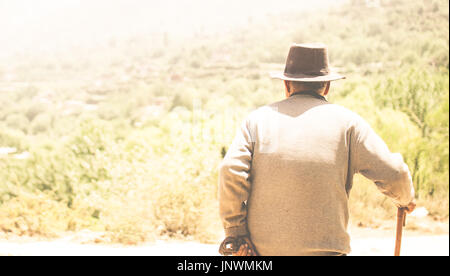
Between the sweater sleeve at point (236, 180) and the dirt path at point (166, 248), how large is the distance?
11.4 feet

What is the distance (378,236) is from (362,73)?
9.97 meters

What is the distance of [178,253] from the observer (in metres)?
5.88

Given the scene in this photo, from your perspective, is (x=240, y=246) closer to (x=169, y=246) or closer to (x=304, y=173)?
(x=304, y=173)

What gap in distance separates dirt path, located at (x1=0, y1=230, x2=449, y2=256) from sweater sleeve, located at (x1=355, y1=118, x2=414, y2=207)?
3925mm

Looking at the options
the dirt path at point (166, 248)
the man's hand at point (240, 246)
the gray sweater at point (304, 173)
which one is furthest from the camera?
the dirt path at point (166, 248)

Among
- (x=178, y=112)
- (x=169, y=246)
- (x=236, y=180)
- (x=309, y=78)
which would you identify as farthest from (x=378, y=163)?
(x=178, y=112)

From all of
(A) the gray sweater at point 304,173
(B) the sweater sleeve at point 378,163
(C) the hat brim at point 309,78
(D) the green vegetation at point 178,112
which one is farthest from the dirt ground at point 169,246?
(B) the sweater sleeve at point 378,163

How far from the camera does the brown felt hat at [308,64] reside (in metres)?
2.35

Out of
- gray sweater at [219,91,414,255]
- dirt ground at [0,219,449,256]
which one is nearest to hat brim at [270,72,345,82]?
gray sweater at [219,91,414,255]

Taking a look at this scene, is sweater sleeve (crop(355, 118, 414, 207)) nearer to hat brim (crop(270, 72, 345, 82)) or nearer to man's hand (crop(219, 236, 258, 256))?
hat brim (crop(270, 72, 345, 82))

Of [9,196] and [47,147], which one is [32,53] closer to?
[47,147]

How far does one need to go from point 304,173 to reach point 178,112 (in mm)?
10591

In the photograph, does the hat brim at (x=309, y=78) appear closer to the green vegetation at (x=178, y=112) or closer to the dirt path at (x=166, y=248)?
the dirt path at (x=166, y=248)
